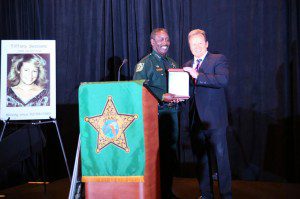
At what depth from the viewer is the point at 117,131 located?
2.53 m

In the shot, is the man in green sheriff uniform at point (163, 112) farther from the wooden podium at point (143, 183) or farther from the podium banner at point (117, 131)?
the podium banner at point (117, 131)

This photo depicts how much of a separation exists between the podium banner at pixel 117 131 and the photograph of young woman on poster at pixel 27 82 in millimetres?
1675

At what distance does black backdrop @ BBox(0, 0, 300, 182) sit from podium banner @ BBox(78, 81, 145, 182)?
6.38ft

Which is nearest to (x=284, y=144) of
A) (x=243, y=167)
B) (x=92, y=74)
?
(x=243, y=167)

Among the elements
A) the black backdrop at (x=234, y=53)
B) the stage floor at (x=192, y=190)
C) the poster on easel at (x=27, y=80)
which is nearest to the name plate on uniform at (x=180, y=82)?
the stage floor at (x=192, y=190)

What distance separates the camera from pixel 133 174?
2.52 m

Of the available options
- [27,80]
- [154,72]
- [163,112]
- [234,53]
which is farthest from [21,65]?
[234,53]

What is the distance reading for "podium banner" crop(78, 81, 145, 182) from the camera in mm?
2521

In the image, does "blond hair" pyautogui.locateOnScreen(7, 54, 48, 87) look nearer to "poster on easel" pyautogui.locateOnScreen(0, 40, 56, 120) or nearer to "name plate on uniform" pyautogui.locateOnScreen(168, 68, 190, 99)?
"poster on easel" pyautogui.locateOnScreen(0, 40, 56, 120)

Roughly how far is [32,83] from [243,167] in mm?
2806

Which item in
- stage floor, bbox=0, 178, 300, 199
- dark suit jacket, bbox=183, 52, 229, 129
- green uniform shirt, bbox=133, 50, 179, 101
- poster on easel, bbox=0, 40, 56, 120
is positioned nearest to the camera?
dark suit jacket, bbox=183, 52, 229, 129

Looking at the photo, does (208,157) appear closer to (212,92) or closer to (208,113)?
(208,113)

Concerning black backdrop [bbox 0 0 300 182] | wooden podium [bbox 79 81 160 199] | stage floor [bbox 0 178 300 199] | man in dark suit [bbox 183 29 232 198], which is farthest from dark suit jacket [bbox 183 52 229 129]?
black backdrop [bbox 0 0 300 182]

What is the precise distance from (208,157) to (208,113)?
0.45 metres
